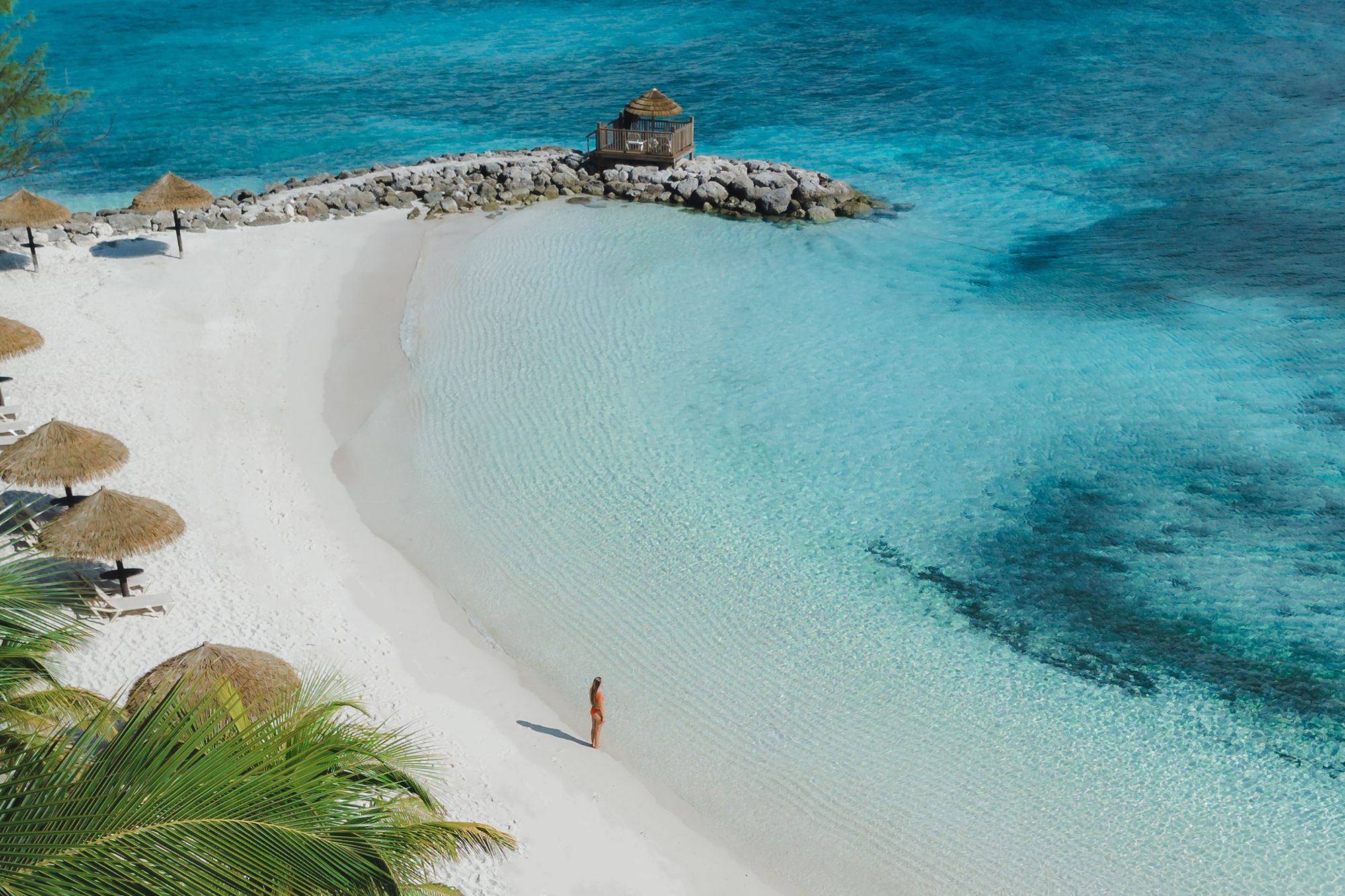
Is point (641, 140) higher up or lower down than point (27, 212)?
higher up

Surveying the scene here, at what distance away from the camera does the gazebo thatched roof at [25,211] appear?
77.5ft

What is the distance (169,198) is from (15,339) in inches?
270

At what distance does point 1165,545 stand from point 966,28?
133ft

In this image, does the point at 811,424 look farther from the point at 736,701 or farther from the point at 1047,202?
the point at 1047,202

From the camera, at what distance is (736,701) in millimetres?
14016

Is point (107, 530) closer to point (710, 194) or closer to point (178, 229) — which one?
point (178, 229)

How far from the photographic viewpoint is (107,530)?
46.0 feet

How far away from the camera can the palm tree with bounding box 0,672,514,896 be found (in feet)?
15.9

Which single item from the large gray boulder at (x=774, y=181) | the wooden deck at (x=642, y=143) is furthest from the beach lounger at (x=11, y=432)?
the large gray boulder at (x=774, y=181)

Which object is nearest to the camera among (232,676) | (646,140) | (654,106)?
(232,676)

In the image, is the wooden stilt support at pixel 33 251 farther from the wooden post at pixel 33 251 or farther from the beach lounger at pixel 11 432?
the beach lounger at pixel 11 432

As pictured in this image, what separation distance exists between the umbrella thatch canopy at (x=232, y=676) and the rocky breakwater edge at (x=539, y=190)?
Result: 63.4 ft

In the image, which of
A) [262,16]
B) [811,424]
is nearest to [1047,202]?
[811,424]

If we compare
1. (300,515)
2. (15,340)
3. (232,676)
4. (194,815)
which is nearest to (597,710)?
(232,676)
